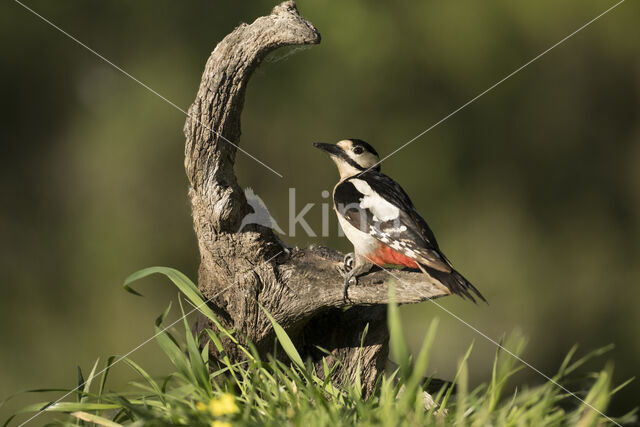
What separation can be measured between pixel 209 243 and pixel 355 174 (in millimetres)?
515

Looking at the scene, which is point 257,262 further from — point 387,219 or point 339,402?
point 339,402

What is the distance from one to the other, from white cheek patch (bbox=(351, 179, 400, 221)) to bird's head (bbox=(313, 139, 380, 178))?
0.46 ft

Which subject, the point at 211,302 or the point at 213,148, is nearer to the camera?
the point at 213,148

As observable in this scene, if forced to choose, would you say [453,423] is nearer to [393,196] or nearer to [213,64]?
[393,196]

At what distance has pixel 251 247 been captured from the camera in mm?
1746

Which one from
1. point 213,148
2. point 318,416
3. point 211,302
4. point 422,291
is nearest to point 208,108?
point 213,148

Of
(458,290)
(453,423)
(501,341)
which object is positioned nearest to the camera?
(453,423)

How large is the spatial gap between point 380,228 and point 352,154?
35 centimetres

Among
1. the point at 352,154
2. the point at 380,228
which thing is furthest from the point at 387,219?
the point at 352,154

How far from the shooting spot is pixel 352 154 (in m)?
1.97

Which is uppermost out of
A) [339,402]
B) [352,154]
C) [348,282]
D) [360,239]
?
[352,154]

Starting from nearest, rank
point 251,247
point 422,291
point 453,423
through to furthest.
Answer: point 453,423
point 422,291
point 251,247

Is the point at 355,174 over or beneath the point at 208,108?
beneath

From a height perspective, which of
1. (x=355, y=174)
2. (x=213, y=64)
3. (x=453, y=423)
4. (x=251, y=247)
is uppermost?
(x=213, y=64)
